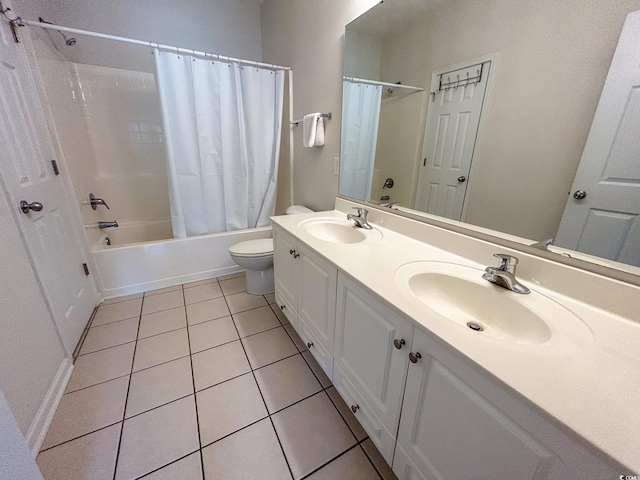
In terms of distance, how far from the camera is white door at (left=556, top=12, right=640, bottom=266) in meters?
0.66

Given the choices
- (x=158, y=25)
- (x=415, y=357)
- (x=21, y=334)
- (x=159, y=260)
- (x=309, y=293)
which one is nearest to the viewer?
(x=415, y=357)

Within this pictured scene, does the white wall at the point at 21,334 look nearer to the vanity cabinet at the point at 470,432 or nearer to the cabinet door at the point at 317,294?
the cabinet door at the point at 317,294

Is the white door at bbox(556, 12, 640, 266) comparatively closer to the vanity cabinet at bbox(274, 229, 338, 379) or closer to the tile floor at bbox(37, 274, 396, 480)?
the vanity cabinet at bbox(274, 229, 338, 379)

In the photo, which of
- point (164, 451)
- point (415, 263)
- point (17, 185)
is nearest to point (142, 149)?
point (17, 185)

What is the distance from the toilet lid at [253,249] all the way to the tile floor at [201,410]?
1.60 ft

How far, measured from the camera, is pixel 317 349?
1.30 meters

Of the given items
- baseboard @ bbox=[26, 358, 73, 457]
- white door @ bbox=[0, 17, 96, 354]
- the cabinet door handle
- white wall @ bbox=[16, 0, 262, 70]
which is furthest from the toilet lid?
white wall @ bbox=[16, 0, 262, 70]

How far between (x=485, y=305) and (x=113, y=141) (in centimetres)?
324

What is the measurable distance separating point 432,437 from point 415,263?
1.77 feet

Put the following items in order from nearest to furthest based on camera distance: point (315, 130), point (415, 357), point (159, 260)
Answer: point (415, 357) < point (315, 130) < point (159, 260)

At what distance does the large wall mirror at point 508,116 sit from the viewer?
0.71m

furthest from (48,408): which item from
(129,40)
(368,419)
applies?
(129,40)

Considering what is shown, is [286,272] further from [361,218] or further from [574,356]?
[574,356]

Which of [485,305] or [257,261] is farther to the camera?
[257,261]
